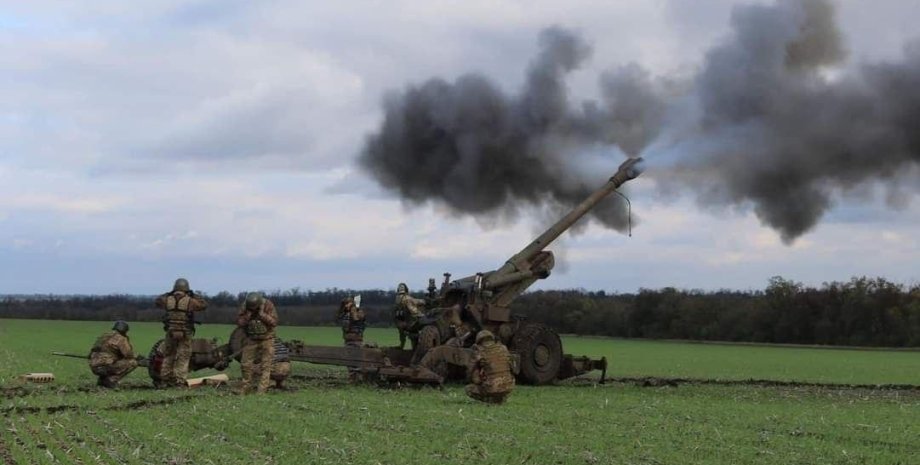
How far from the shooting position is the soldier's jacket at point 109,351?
21.2 metres

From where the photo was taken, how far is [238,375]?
2683cm

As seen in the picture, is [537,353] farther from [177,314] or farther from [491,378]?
[177,314]

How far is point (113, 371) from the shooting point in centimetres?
2131

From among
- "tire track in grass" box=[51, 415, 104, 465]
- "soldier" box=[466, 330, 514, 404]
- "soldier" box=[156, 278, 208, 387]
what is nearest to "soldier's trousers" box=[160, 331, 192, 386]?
"soldier" box=[156, 278, 208, 387]

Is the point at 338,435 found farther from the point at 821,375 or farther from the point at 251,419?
the point at 821,375

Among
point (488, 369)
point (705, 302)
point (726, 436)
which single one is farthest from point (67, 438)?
point (705, 302)

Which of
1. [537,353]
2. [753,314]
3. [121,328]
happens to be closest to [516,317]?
[537,353]

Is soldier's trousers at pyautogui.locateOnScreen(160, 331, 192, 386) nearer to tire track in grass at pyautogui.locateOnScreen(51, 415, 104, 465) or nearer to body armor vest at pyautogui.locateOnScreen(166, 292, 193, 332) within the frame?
body armor vest at pyautogui.locateOnScreen(166, 292, 193, 332)

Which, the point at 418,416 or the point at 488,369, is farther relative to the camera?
the point at 488,369

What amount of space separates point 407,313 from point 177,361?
16.7 feet

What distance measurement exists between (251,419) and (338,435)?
1942 millimetres

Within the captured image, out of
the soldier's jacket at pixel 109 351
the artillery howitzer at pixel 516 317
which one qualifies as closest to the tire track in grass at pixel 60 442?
the soldier's jacket at pixel 109 351

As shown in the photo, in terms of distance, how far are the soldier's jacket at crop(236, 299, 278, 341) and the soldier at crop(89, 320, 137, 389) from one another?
2.49 metres

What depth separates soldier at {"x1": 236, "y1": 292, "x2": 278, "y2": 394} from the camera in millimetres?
20234
